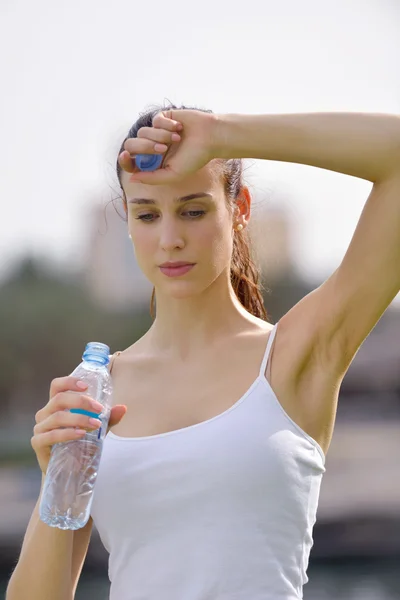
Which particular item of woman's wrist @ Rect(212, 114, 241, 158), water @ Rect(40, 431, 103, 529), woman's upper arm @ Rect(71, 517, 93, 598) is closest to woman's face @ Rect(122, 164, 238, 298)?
woman's wrist @ Rect(212, 114, 241, 158)

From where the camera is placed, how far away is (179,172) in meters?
1.89

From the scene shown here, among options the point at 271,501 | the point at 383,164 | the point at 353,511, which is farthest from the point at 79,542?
the point at 353,511

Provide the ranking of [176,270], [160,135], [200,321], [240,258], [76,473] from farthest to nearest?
[240,258] → [200,321] → [176,270] → [76,473] → [160,135]

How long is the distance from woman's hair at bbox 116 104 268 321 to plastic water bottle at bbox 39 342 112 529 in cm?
52

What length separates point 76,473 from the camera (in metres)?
2.02

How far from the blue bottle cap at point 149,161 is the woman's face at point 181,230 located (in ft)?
0.56

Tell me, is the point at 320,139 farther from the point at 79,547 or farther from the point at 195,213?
the point at 79,547

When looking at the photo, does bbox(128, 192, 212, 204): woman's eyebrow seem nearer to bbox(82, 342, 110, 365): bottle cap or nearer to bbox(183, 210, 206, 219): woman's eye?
bbox(183, 210, 206, 219): woman's eye

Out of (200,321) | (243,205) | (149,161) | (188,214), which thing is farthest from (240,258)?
(149,161)

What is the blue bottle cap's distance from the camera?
1.91 m

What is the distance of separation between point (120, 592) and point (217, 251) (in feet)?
2.34

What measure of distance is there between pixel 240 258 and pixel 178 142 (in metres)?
0.64

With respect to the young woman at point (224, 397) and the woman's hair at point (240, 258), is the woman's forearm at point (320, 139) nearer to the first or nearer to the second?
the young woman at point (224, 397)

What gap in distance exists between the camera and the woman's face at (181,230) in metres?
2.10
